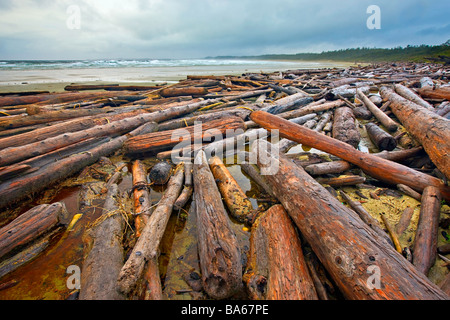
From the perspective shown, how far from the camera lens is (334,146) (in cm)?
442

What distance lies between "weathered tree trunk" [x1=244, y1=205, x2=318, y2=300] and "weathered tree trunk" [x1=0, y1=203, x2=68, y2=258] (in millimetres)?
2925

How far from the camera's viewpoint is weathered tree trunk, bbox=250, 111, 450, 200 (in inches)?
138

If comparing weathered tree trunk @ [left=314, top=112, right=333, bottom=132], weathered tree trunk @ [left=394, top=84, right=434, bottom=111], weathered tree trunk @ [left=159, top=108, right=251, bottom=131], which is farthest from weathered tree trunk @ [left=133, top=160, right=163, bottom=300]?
weathered tree trunk @ [left=394, top=84, right=434, bottom=111]

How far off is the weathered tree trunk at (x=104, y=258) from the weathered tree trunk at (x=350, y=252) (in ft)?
7.04

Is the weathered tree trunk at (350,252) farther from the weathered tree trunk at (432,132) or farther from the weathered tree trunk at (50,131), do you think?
the weathered tree trunk at (50,131)

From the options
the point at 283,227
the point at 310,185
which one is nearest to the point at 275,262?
the point at 283,227

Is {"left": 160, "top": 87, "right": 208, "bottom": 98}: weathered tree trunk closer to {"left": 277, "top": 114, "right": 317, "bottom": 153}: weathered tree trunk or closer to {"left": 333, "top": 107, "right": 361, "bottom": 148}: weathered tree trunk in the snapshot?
{"left": 277, "top": 114, "right": 317, "bottom": 153}: weathered tree trunk

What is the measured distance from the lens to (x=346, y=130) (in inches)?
239

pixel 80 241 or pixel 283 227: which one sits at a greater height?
pixel 283 227

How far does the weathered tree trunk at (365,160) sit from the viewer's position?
350 cm

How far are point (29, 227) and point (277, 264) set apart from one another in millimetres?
3320
